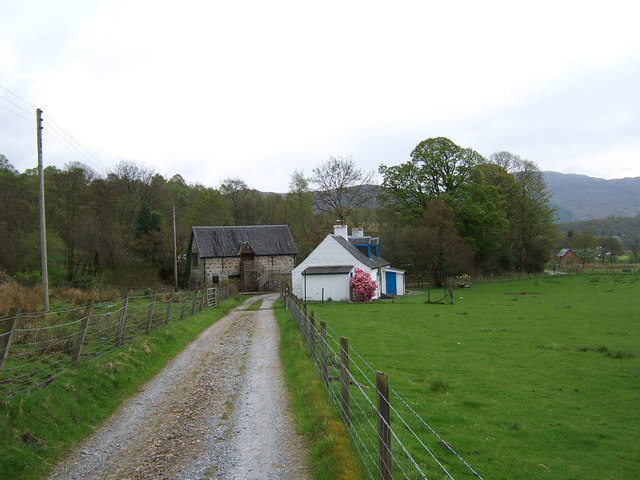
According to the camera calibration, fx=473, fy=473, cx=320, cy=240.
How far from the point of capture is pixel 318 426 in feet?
21.9

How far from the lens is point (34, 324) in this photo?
482 inches

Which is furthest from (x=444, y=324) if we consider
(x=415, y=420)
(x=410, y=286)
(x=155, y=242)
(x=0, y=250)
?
(x=155, y=242)

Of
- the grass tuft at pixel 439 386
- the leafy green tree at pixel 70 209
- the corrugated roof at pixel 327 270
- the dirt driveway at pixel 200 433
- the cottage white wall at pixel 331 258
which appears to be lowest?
the grass tuft at pixel 439 386

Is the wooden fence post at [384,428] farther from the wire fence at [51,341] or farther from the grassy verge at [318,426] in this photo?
the wire fence at [51,341]

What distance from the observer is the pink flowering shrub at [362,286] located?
3353cm

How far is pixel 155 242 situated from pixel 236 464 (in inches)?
1707

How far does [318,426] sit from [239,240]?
43.6 meters

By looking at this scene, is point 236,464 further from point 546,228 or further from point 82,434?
point 546,228

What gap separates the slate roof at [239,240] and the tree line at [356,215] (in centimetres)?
351

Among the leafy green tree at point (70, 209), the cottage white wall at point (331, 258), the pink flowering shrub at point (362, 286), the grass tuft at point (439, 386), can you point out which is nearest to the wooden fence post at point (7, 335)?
the grass tuft at point (439, 386)

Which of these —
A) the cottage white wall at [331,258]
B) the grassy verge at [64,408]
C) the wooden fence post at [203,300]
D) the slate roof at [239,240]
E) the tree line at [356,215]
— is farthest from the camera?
the slate roof at [239,240]

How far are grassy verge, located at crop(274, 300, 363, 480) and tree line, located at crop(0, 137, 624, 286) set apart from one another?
93.4 ft

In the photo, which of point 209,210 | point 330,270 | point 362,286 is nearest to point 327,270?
point 330,270

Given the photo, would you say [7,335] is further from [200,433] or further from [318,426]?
[318,426]
